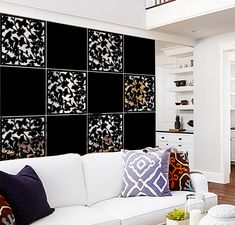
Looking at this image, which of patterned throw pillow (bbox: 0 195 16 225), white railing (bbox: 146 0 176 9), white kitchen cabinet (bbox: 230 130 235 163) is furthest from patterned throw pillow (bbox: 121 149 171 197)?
white kitchen cabinet (bbox: 230 130 235 163)

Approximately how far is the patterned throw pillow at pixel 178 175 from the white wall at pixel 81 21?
90.8 inches

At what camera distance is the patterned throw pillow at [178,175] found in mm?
3367

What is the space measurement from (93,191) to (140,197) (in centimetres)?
41

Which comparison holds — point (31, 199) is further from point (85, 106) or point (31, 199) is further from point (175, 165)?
point (85, 106)

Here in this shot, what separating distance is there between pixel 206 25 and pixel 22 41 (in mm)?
2761

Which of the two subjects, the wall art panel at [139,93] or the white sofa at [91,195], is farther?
the wall art panel at [139,93]

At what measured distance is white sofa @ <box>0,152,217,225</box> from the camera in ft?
8.75

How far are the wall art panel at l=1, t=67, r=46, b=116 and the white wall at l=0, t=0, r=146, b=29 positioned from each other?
80 cm

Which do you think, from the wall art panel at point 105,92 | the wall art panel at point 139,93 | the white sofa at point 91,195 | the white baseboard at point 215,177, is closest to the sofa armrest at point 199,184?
the white sofa at point 91,195

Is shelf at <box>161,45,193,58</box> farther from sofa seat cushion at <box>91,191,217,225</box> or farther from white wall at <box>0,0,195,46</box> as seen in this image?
sofa seat cushion at <box>91,191,217,225</box>

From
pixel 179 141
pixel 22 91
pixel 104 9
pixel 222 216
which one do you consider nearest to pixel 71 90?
pixel 22 91

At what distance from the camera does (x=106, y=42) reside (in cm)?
513

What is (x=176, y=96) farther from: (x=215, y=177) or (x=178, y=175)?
(x=178, y=175)

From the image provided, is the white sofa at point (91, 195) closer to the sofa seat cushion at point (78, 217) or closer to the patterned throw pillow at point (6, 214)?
the sofa seat cushion at point (78, 217)
